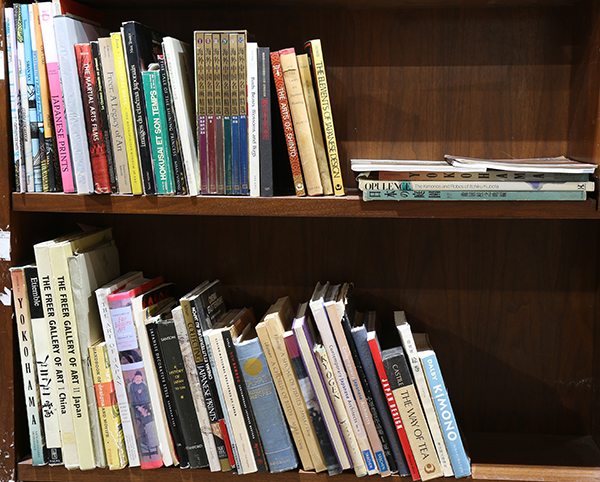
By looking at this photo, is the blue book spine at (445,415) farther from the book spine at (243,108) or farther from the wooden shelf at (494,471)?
the book spine at (243,108)

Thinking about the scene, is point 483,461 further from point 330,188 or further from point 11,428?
point 11,428

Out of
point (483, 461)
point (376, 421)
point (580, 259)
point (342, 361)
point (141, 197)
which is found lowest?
point (483, 461)

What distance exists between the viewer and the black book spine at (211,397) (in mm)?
1044

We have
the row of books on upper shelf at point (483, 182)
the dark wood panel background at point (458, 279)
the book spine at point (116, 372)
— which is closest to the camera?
the row of books on upper shelf at point (483, 182)

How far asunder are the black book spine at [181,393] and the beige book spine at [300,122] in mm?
381

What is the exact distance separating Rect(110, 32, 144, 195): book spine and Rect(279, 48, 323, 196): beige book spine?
0.29 m

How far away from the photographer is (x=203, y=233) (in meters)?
1.28

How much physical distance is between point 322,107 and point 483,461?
782 mm

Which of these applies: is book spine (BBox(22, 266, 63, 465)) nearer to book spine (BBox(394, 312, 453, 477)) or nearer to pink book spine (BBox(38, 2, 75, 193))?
pink book spine (BBox(38, 2, 75, 193))

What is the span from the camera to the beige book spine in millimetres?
979

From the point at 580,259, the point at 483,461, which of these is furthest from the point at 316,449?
the point at 580,259

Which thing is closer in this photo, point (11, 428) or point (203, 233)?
point (11, 428)

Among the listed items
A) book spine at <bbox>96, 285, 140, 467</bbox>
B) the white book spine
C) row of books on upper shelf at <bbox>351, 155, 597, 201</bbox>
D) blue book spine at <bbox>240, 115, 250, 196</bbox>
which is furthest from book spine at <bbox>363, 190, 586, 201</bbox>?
book spine at <bbox>96, 285, 140, 467</bbox>

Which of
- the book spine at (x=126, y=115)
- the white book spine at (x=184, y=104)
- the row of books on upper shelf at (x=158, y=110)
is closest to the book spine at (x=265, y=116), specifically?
the row of books on upper shelf at (x=158, y=110)
